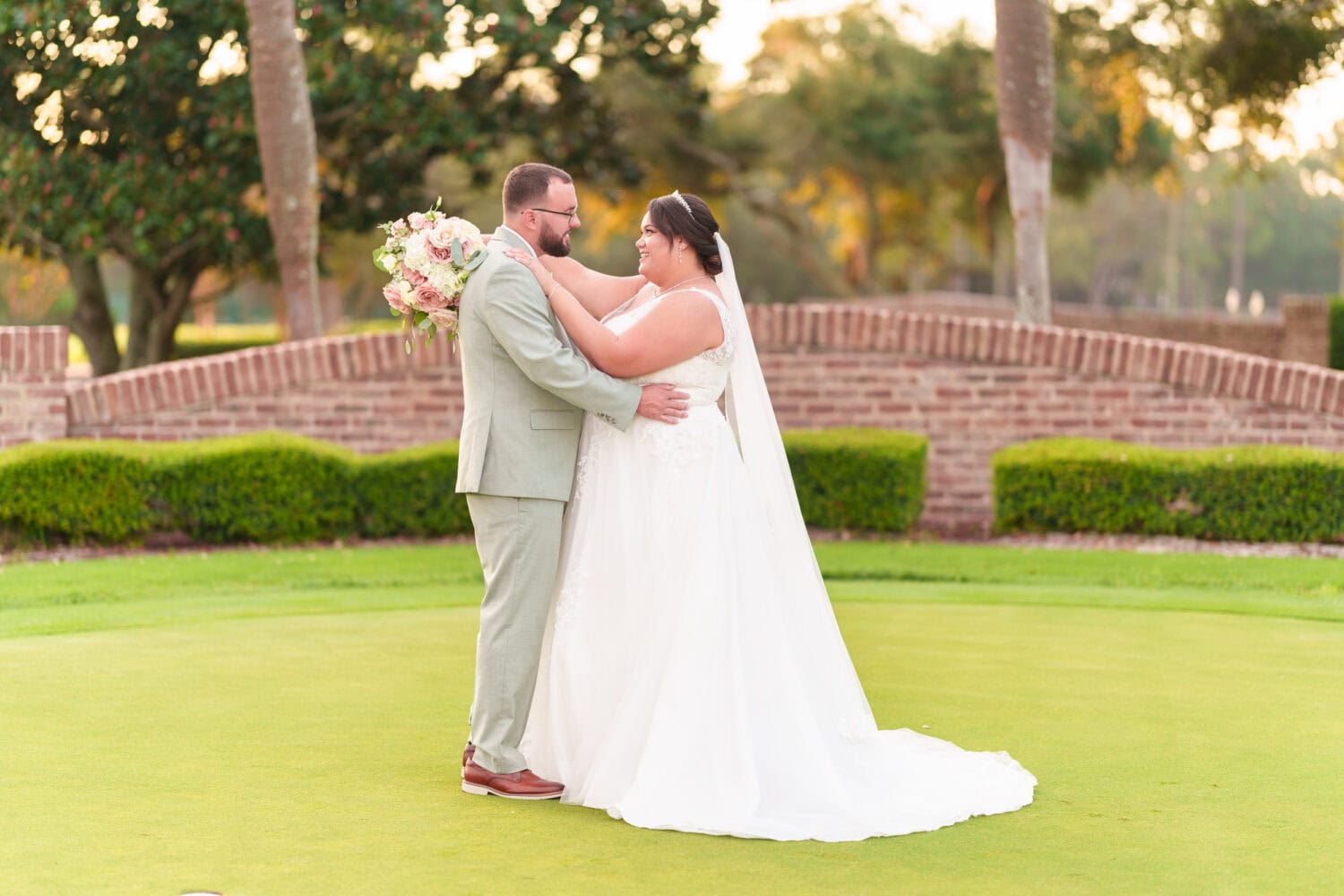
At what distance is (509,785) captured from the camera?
548 cm

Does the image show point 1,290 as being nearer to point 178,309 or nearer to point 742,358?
point 178,309

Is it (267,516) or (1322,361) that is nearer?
(267,516)

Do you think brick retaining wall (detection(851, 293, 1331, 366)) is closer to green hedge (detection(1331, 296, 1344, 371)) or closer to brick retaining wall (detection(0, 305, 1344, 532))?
green hedge (detection(1331, 296, 1344, 371))

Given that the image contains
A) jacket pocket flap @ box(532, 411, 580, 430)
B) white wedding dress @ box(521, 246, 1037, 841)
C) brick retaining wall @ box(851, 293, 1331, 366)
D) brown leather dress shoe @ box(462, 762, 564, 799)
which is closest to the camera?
white wedding dress @ box(521, 246, 1037, 841)

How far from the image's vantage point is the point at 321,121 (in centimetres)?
1914

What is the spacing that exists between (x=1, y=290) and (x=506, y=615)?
37.8m

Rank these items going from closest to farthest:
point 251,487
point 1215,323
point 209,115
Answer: point 251,487 → point 209,115 → point 1215,323

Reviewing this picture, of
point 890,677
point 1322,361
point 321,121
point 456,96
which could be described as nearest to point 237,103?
point 321,121

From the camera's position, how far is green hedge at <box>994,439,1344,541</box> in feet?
39.4

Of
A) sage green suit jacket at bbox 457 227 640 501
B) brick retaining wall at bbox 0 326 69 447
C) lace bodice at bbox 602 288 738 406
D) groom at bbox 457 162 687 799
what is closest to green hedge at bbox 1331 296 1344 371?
brick retaining wall at bbox 0 326 69 447

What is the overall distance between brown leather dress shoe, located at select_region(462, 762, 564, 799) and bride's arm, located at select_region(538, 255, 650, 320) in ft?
5.83

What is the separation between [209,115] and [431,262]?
13.7 metres

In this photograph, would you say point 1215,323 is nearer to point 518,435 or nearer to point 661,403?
point 661,403

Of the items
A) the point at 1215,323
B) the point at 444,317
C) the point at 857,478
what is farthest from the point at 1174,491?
the point at 1215,323
